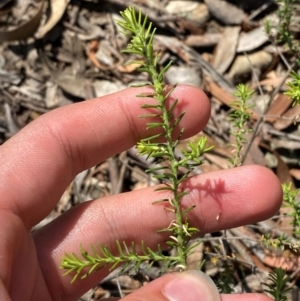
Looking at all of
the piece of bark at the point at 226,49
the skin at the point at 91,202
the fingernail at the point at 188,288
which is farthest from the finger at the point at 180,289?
the piece of bark at the point at 226,49

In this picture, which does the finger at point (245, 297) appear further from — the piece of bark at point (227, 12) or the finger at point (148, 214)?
the piece of bark at point (227, 12)

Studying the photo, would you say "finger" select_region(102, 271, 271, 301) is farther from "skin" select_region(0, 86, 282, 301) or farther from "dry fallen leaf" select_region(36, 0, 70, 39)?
"dry fallen leaf" select_region(36, 0, 70, 39)

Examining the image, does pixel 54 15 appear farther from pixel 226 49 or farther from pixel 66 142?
pixel 66 142

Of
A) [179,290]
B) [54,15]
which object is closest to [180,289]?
[179,290]

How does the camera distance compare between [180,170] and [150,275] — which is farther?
[180,170]

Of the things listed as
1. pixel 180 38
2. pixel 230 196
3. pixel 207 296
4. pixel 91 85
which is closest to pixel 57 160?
pixel 230 196

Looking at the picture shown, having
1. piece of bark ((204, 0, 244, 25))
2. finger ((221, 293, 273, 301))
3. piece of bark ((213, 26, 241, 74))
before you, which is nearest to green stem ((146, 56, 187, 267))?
finger ((221, 293, 273, 301))

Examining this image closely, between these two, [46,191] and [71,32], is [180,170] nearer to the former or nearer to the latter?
[46,191]
